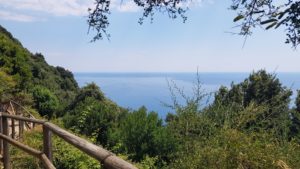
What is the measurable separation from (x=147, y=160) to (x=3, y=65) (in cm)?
2834

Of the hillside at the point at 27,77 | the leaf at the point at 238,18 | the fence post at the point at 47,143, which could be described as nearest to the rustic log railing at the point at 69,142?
the fence post at the point at 47,143

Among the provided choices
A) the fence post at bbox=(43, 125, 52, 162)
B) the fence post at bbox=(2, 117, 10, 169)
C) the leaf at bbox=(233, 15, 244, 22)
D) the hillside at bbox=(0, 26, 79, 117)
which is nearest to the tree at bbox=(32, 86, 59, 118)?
the hillside at bbox=(0, 26, 79, 117)

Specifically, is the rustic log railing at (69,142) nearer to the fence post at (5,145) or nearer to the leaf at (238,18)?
the fence post at (5,145)

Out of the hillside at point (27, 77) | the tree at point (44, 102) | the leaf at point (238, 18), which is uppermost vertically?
the leaf at point (238, 18)

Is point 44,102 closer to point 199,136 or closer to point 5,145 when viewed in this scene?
point 199,136

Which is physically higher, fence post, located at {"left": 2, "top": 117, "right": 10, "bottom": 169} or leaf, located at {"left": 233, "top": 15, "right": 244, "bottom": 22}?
leaf, located at {"left": 233, "top": 15, "right": 244, "bottom": 22}

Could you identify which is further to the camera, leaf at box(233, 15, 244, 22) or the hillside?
the hillside

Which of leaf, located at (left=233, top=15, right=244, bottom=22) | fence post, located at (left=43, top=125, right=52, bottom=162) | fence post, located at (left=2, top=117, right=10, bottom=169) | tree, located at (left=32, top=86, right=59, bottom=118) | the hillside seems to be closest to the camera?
leaf, located at (left=233, top=15, right=244, bottom=22)

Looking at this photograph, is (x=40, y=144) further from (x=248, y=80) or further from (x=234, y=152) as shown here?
(x=248, y=80)

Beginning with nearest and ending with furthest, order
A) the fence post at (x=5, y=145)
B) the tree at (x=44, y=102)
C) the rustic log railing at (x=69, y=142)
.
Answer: the rustic log railing at (x=69, y=142), the fence post at (x=5, y=145), the tree at (x=44, y=102)

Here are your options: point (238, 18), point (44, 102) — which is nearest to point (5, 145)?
point (238, 18)

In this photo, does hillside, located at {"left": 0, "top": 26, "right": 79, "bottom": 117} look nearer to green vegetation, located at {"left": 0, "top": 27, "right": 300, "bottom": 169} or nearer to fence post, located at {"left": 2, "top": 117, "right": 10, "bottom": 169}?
green vegetation, located at {"left": 0, "top": 27, "right": 300, "bottom": 169}

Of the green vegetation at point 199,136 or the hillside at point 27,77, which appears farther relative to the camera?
the hillside at point 27,77

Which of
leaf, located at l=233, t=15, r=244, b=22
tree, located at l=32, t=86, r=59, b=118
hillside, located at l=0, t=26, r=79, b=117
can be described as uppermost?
leaf, located at l=233, t=15, r=244, b=22
